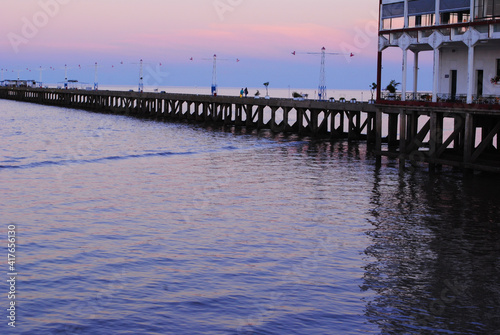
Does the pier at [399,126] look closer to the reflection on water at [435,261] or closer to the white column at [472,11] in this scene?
the reflection on water at [435,261]

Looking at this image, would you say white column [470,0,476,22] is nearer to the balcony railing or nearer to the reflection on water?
the balcony railing

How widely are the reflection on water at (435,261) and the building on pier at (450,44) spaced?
26.3ft

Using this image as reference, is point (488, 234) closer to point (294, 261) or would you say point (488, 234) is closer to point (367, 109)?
point (294, 261)

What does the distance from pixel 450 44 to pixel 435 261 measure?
78.6 ft

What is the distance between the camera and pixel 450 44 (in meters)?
39.3

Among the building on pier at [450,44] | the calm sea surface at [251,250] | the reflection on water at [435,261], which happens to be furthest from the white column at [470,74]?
the reflection on water at [435,261]

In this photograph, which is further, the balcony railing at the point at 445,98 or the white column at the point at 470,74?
the white column at the point at 470,74

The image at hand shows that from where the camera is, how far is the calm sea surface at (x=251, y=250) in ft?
46.1

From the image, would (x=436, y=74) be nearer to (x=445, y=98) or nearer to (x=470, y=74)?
(x=445, y=98)

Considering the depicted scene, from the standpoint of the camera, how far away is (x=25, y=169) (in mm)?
37812

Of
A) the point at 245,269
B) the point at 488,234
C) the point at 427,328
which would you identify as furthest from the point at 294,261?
the point at 488,234

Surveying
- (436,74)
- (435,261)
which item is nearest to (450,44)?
(436,74)

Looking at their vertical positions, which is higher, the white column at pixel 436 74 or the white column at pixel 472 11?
the white column at pixel 472 11

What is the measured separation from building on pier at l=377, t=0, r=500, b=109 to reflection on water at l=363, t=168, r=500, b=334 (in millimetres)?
8026
